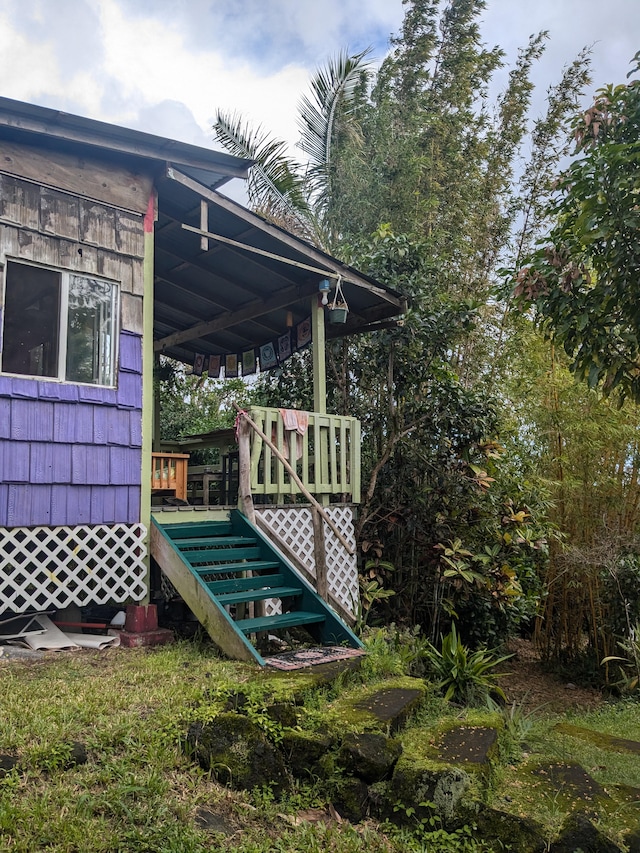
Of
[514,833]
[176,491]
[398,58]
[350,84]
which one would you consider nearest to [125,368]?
[176,491]

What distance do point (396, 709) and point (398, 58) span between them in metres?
14.1

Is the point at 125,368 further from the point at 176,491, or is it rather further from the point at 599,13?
the point at 599,13

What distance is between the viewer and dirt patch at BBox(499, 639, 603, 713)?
31.1ft

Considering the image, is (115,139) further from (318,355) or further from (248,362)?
(248,362)

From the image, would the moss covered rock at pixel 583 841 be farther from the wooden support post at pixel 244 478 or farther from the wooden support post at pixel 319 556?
the wooden support post at pixel 244 478

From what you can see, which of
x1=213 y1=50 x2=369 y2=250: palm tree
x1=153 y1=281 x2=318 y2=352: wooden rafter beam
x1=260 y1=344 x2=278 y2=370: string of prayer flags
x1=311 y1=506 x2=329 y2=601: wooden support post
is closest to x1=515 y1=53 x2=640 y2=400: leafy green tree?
x1=311 y1=506 x2=329 y2=601: wooden support post

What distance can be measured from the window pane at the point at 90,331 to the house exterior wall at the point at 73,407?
92 mm

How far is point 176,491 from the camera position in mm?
7531

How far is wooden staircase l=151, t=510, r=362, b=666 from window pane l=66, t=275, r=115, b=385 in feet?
4.58

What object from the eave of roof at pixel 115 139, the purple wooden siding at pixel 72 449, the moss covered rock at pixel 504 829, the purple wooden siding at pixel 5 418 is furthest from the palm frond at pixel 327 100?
the moss covered rock at pixel 504 829

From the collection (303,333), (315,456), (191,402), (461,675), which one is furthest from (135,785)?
(191,402)

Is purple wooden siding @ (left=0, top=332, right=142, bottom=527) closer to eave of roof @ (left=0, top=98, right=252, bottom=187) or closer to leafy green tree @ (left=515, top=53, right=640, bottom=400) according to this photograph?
Answer: eave of roof @ (left=0, top=98, right=252, bottom=187)

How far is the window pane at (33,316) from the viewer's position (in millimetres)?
5504

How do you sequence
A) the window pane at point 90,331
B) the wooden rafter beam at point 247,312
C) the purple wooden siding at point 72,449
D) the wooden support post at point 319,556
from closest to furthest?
the purple wooden siding at point 72,449, the window pane at point 90,331, the wooden support post at point 319,556, the wooden rafter beam at point 247,312
